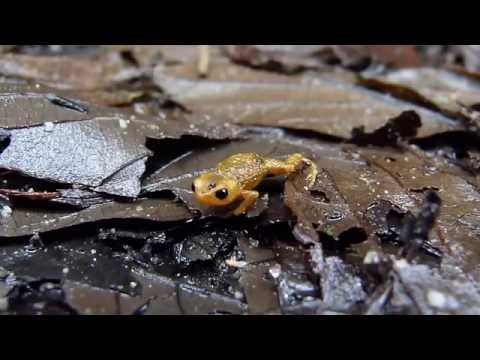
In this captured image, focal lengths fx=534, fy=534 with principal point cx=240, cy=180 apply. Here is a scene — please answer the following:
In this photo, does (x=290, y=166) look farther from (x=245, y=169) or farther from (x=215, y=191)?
(x=215, y=191)

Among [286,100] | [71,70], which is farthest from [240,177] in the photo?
[71,70]

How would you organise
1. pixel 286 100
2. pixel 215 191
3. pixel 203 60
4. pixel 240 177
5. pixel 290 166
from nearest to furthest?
pixel 215 191 → pixel 240 177 → pixel 290 166 → pixel 286 100 → pixel 203 60

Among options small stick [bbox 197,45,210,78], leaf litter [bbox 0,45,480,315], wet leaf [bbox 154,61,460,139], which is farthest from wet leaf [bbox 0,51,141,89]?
small stick [bbox 197,45,210,78]

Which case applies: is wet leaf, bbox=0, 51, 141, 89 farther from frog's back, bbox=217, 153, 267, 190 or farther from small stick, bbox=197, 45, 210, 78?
frog's back, bbox=217, 153, 267, 190

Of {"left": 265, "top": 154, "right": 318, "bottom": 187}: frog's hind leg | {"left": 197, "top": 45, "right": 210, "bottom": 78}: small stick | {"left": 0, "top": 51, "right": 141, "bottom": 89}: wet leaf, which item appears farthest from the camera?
{"left": 197, "top": 45, "right": 210, "bottom": 78}: small stick

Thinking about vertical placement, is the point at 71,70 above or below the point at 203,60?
below

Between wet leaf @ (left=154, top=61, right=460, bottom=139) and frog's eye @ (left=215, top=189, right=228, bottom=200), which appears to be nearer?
frog's eye @ (left=215, top=189, right=228, bottom=200)

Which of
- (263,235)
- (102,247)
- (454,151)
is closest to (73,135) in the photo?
(102,247)
